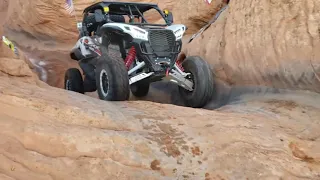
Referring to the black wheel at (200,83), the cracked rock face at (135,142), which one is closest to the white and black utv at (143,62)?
the black wheel at (200,83)

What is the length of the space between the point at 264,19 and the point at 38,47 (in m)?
9.69

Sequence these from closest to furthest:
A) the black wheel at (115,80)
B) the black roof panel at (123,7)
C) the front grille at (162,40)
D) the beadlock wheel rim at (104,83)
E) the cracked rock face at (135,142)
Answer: the cracked rock face at (135,142)
the black wheel at (115,80)
the beadlock wheel rim at (104,83)
the front grille at (162,40)
the black roof panel at (123,7)

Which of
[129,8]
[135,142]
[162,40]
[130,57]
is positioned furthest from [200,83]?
[135,142]

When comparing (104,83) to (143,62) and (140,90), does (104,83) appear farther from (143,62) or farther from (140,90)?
(140,90)

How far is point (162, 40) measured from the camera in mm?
5070

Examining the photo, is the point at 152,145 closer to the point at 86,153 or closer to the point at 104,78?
the point at 86,153

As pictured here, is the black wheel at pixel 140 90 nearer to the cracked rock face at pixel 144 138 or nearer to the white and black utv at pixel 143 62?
the white and black utv at pixel 143 62

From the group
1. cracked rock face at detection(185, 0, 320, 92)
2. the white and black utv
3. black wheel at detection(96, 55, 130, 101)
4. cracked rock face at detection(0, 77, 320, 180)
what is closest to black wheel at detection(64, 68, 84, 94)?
the white and black utv

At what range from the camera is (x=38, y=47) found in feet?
42.3

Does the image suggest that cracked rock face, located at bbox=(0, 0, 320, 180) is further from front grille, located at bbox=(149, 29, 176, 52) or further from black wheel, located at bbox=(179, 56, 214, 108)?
front grille, located at bbox=(149, 29, 176, 52)

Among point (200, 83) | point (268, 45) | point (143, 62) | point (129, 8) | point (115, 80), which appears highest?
point (129, 8)

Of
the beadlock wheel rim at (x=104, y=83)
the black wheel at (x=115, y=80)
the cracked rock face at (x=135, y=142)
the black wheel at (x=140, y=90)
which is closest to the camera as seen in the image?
the cracked rock face at (x=135, y=142)

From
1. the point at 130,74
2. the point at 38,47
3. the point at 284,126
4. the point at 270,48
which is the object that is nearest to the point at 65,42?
the point at 38,47

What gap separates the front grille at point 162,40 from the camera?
16.3 ft
